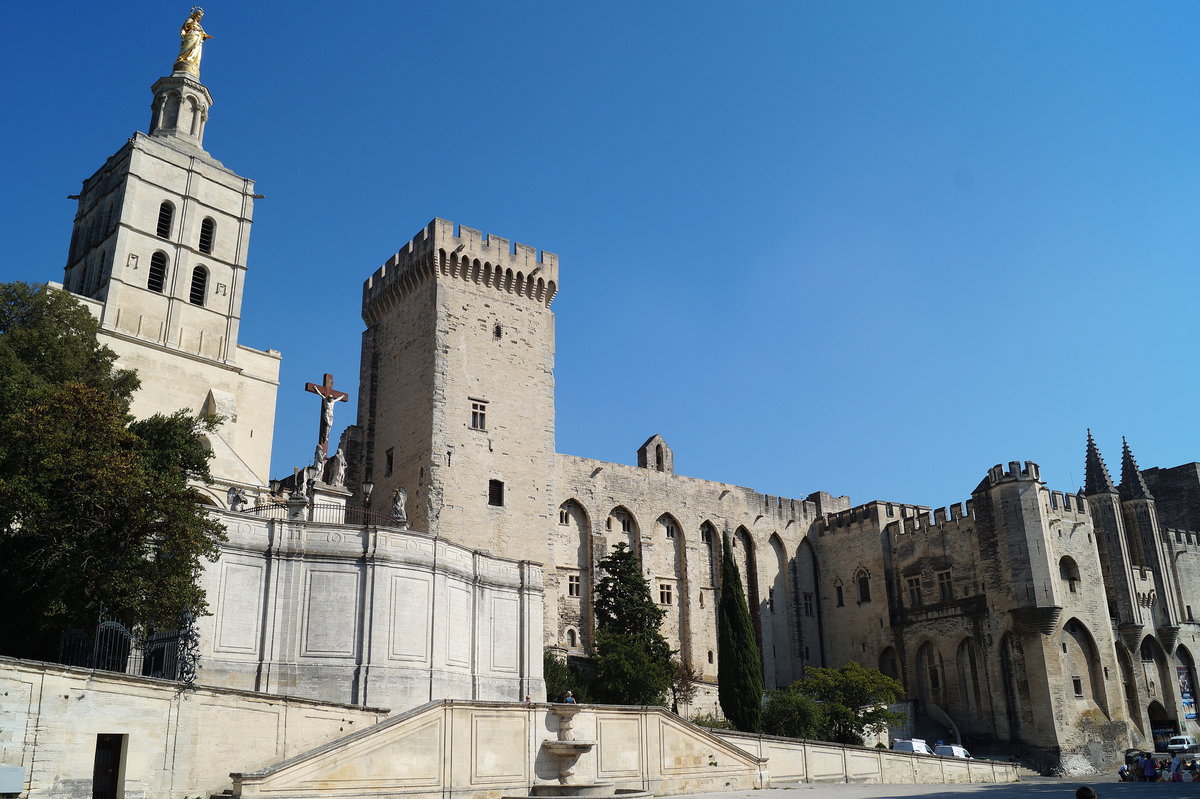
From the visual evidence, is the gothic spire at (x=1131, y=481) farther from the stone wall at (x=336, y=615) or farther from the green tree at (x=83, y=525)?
the green tree at (x=83, y=525)

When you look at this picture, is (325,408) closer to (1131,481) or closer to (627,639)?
(627,639)

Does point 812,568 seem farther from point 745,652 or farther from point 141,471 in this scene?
point 141,471

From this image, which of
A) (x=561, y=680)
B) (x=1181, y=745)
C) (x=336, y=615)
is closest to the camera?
(x=336, y=615)

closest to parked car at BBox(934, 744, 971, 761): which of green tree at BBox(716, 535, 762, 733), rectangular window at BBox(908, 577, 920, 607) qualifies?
green tree at BBox(716, 535, 762, 733)

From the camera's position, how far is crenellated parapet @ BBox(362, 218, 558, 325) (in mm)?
35750

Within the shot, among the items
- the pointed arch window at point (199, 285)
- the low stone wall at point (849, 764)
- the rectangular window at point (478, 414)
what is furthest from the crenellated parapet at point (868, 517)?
the pointed arch window at point (199, 285)

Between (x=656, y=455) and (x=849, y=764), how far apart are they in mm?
20357

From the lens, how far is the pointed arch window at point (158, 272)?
32.8m

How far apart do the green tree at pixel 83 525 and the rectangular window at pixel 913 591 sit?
32238mm

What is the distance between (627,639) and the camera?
34.1 meters

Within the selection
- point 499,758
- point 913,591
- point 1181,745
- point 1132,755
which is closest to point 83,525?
point 499,758

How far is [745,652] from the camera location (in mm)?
35500

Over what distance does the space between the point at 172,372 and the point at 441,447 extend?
871 cm

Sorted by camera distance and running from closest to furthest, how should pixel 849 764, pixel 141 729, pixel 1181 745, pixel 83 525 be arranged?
pixel 141 729, pixel 83 525, pixel 849 764, pixel 1181 745
